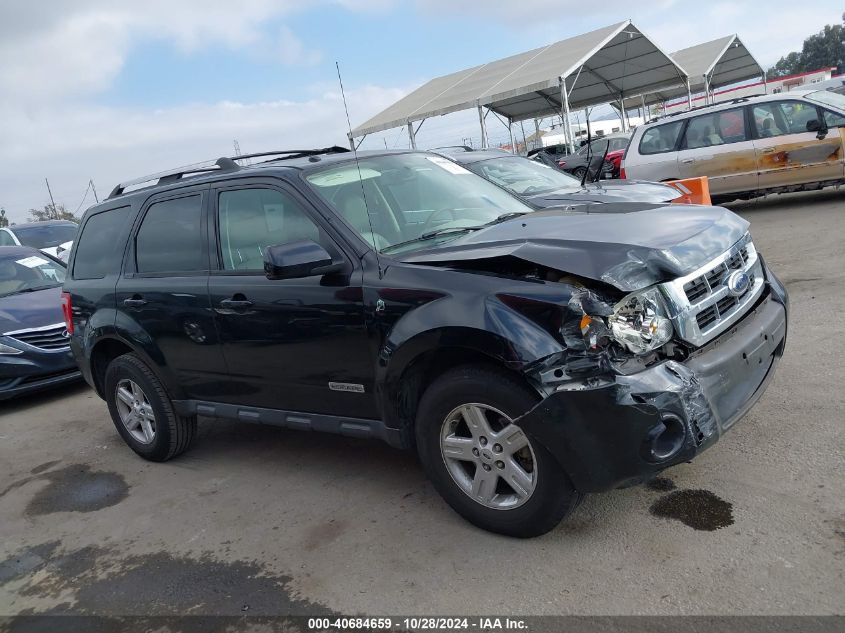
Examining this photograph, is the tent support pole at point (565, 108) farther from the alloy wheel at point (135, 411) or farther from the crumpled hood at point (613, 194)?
the alloy wheel at point (135, 411)

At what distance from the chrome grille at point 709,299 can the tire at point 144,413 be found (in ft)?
10.9

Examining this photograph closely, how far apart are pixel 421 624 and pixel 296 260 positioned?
66.6 inches

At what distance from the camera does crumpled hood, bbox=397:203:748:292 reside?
2.94 m

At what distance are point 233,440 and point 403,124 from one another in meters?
18.1

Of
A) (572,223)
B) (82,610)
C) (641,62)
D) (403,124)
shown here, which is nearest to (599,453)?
(572,223)

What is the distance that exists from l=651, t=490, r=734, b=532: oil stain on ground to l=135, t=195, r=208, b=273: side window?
287cm

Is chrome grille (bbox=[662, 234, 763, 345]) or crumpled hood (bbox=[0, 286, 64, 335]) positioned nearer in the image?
chrome grille (bbox=[662, 234, 763, 345])

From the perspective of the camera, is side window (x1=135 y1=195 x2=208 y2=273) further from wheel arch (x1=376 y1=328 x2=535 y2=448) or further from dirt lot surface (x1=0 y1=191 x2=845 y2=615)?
wheel arch (x1=376 y1=328 x2=535 y2=448)

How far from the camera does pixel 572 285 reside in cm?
293

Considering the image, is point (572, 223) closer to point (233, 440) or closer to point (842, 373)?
point (842, 373)

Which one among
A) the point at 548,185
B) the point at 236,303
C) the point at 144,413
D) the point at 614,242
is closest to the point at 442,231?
the point at 614,242

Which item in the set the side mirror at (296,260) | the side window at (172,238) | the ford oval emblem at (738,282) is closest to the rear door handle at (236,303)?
the side window at (172,238)

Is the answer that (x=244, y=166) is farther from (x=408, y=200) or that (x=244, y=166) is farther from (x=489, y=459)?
(x=489, y=459)

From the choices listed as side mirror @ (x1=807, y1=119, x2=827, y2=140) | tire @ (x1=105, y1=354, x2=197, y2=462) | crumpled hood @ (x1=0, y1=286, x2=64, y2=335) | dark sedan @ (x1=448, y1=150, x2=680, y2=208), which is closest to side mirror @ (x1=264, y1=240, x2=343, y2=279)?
tire @ (x1=105, y1=354, x2=197, y2=462)
